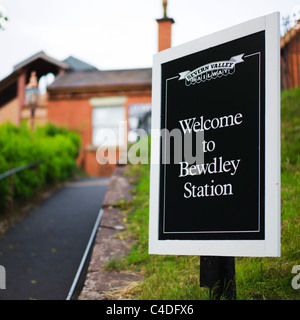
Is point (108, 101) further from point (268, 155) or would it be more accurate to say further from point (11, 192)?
point (268, 155)

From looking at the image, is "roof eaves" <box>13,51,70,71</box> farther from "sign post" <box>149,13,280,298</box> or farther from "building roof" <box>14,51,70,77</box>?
"sign post" <box>149,13,280,298</box>

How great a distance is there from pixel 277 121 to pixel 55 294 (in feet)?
10.4

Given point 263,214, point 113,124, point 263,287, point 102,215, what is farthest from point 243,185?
point 113,124

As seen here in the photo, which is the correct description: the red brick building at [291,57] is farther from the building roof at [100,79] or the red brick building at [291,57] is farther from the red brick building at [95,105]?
the building roof at [100,79]

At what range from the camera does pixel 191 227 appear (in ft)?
10.0

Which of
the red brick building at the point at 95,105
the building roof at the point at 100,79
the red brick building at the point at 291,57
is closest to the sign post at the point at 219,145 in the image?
the red brick building at the point at 291,57

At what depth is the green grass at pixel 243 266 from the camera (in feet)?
10.8

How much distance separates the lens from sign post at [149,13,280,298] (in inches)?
107

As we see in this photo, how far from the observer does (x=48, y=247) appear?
21.4 ft

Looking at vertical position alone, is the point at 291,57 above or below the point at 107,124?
above

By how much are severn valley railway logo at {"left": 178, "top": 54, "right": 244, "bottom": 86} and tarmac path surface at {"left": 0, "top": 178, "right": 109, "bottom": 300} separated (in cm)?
269

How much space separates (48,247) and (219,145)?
166 inches

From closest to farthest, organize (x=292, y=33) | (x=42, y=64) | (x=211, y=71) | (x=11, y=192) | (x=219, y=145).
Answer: (x=219, y=145)
(x=211, y=71)
(x=11, y=192)
(x=292, y=33)
(x=42, y=64)

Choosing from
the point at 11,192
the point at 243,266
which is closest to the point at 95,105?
the point at 11,192
